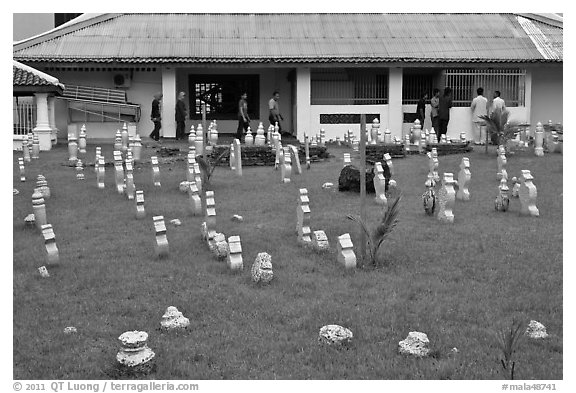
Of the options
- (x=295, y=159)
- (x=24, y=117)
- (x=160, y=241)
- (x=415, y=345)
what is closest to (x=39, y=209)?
(x=160, y=241)

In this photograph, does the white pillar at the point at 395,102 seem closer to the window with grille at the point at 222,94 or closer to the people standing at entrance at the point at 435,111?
the people standing at entrance at the point at 435,111

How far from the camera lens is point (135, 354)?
481 centimetres

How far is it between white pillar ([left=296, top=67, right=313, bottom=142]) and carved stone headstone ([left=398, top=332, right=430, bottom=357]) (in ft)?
61.3

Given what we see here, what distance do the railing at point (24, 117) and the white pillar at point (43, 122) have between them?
0.64 metres

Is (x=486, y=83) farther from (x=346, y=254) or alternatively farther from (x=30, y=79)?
(x=346, y=254)

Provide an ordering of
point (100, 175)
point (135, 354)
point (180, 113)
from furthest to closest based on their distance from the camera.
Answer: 1. point (180, 113)
2. point (100, 175)
3. point (135, 354)

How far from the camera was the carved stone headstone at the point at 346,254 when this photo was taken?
7.22m

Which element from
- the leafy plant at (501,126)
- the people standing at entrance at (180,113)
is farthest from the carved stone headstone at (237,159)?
the people standing at entrance at (180,113)

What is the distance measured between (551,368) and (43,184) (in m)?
9.15

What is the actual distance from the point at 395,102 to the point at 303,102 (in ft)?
10.3

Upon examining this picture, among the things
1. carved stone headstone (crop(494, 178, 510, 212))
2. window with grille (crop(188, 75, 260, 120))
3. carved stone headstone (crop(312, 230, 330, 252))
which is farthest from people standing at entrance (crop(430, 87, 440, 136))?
carved stone headstone (crop(312, 230, 330, 252))

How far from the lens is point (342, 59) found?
2272 cm

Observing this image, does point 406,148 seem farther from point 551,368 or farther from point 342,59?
point 551,368

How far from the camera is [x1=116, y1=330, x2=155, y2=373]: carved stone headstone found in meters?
4.77
